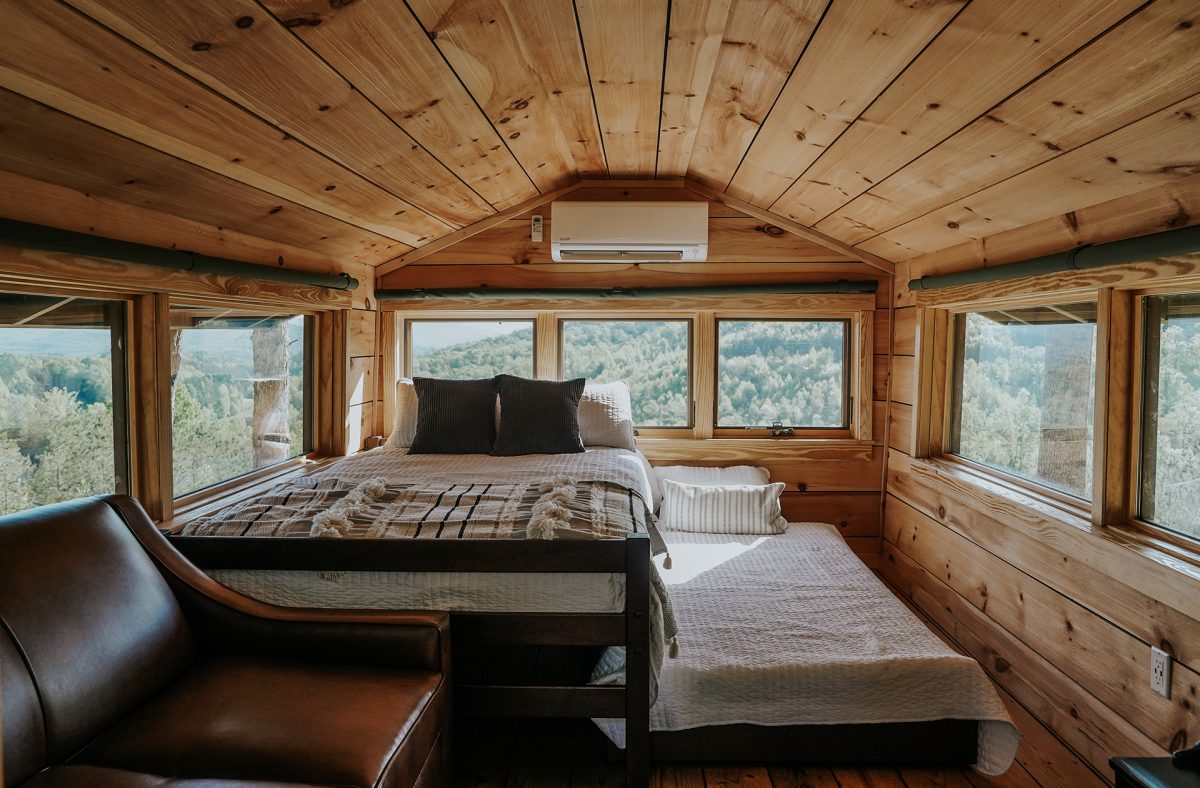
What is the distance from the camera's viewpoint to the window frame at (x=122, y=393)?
2.32 m

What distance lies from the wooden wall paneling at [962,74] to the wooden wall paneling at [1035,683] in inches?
67.6

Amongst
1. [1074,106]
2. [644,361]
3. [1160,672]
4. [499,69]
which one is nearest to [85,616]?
[499,69]

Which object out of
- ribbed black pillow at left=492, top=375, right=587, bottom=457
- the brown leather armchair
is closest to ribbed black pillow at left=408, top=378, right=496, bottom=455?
ribbed black pillow at left=492, top=375, right=587, bottom=457

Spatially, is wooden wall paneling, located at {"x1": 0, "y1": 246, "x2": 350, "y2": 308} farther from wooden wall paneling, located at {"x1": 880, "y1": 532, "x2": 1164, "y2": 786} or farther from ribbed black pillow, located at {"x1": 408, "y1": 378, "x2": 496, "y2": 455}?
wooden wall paneling, located at {"x1": 880, "y1": 532, "x2": 1164, "y2": 786}

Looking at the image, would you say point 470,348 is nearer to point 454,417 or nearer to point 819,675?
point 454,417

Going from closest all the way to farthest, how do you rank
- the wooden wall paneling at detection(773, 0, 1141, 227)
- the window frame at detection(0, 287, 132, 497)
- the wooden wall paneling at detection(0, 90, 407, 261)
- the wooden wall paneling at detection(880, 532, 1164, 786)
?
the wooden wall paneling at detection(773, 0, 1141, 227) → the wooden wall paneling at detection(0, 90, 407, 261) → the wooden wall paneling at detection(880, 532, 1164, 786) → the window frame at detection(0, 287, 132, 497)

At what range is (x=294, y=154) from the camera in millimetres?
2186

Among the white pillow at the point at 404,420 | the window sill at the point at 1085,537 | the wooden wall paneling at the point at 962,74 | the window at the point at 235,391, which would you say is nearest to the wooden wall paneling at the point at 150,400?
the window at the point at 235,391

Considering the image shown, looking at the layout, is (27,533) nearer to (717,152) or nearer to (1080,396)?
(717,152)

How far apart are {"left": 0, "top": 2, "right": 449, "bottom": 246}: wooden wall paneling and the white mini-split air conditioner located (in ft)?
3.88

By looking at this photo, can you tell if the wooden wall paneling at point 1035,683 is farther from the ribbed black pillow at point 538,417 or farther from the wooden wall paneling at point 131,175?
the wooden wall paneling at point 131,175

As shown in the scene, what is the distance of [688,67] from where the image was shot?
2.16 m

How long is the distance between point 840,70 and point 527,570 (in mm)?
1539

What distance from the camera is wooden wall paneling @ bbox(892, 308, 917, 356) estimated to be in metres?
3.47
